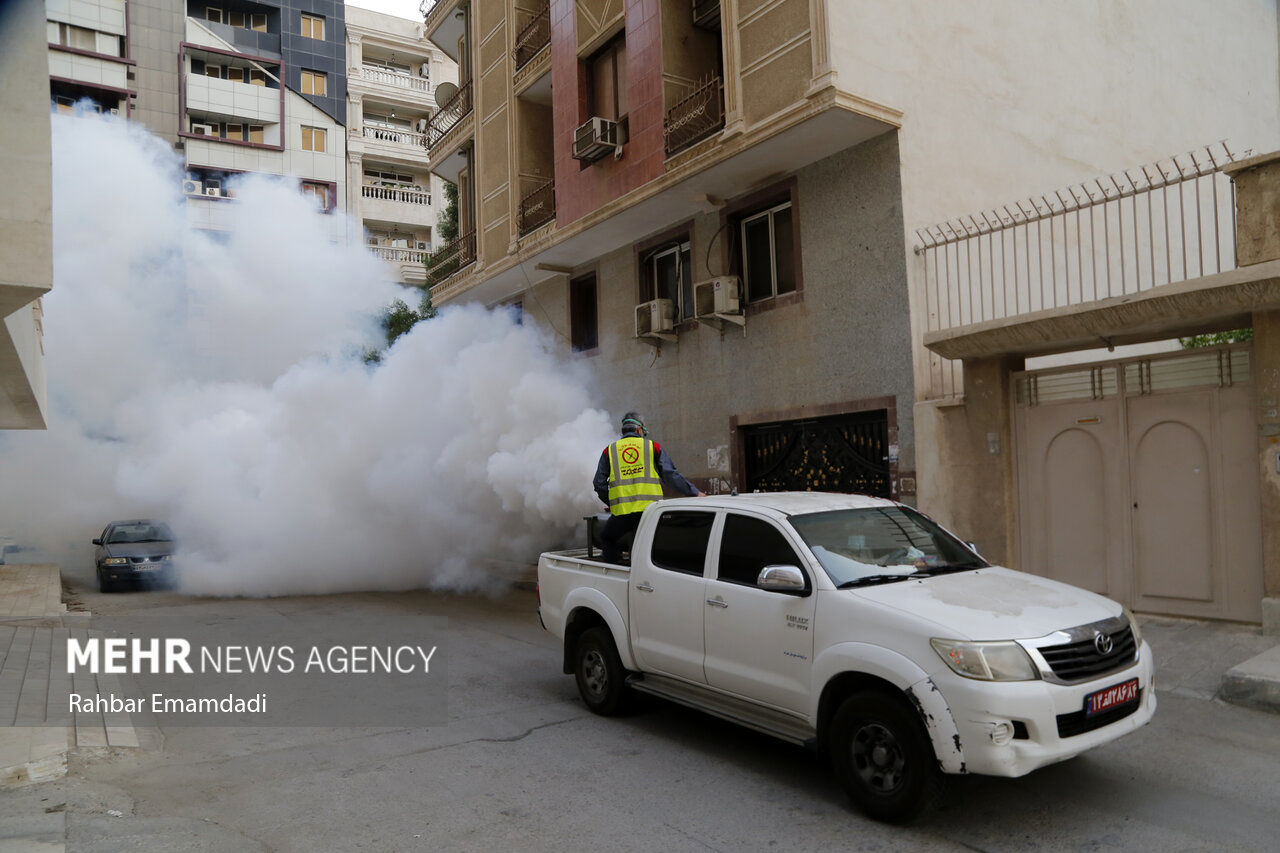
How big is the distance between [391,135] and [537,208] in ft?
82.1

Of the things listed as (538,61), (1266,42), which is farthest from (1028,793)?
(1266,42)

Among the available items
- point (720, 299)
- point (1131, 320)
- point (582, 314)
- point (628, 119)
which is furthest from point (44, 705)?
point (582, 314)

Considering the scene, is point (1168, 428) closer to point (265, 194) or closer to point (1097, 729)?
point (1097, 729)

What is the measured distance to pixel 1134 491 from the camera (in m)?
8.71

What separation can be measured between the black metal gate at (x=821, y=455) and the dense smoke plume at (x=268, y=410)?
2318mm

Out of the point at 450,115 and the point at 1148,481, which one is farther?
the point at 450,115

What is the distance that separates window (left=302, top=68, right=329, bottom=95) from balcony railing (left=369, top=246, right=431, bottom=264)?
24.3ft

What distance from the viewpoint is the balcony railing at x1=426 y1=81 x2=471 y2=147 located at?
64.9 feet

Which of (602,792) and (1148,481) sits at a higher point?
(1148,481)

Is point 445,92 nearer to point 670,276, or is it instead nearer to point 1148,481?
point 670,276

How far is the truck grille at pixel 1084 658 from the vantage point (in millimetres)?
4148

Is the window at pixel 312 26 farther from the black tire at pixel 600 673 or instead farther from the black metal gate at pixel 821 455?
the black tire at pixel 600 673

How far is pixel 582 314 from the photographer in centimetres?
1695

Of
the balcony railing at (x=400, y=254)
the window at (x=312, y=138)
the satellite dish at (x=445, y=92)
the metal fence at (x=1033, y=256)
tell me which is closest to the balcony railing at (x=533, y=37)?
the satellite dish at (x=445, y=92)
